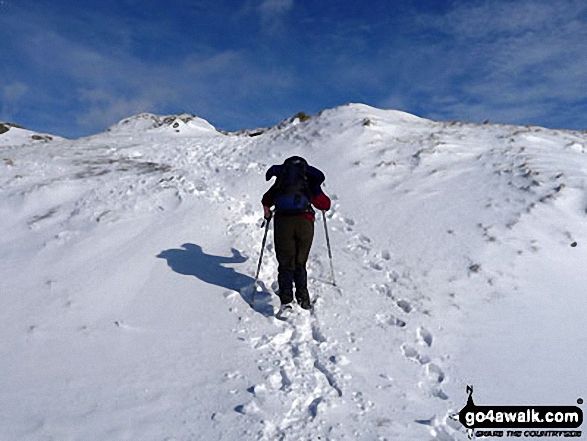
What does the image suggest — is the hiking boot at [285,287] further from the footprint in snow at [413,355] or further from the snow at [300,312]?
the footprint in snow at [413,355]

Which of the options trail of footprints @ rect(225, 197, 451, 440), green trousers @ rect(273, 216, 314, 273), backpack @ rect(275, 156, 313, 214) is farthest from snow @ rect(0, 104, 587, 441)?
backpack @ rect(275, 156, 313, 214)

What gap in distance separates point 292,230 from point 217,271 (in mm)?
2034

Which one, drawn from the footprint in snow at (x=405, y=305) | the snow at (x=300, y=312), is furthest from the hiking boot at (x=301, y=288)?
the footprint in snow at (x=405, y=305)

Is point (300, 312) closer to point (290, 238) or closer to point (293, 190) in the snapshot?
point (290, 238)

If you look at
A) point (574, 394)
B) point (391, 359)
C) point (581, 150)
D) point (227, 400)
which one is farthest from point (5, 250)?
point (581, 150)

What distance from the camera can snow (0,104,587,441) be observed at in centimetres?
477

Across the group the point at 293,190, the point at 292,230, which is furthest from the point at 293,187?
the point at 292,230

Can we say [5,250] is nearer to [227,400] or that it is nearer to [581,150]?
[227,400]

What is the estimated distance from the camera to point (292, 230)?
6.89 m

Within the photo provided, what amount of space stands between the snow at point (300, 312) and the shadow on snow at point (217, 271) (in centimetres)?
4

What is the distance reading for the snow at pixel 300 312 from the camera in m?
4.77

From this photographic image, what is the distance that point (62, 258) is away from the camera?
8.19 metres

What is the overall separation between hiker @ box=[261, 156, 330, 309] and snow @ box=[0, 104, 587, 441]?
0.46m

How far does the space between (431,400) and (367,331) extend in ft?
5.15
